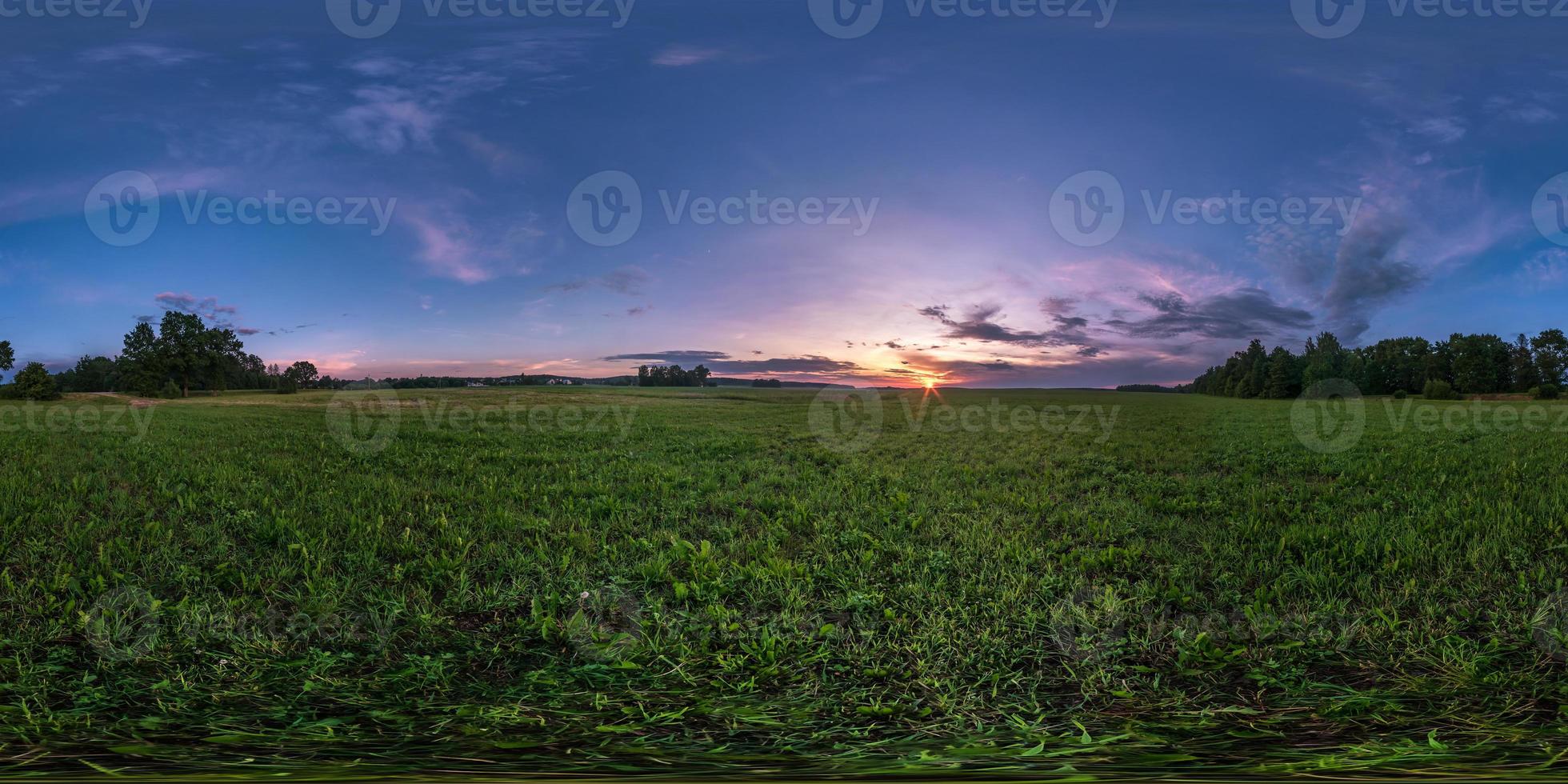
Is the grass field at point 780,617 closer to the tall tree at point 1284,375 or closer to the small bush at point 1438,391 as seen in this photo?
the tall tree at point 1284,375

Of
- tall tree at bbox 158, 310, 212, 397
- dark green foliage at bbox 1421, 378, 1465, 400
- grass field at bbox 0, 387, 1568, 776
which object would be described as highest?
tall tree at bbox 158, 310, 212, 397

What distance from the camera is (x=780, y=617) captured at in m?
4.06

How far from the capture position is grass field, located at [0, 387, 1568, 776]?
2764 millimetres

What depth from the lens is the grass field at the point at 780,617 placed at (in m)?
2.76

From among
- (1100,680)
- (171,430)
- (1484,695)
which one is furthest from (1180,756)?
(171,430)

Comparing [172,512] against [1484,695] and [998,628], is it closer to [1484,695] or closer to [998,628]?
[998,628]

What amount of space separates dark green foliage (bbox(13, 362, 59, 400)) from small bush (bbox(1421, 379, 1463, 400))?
53510 mm

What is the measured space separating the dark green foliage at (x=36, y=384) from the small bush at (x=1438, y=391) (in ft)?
176

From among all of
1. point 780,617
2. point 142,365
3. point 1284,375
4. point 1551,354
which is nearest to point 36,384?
point 142,365

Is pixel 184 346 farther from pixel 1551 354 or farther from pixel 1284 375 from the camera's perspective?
pixel 1551 354

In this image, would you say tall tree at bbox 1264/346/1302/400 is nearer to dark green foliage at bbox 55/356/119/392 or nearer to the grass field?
the grass field

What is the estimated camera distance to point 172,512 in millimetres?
5945

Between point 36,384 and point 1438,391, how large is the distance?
181 ft

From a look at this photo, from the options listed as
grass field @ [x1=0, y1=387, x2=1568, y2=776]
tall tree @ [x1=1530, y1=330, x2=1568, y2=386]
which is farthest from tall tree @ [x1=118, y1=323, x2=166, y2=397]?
tall tree @ [x1=1530, y1=330, x2=1568, y2=386]
